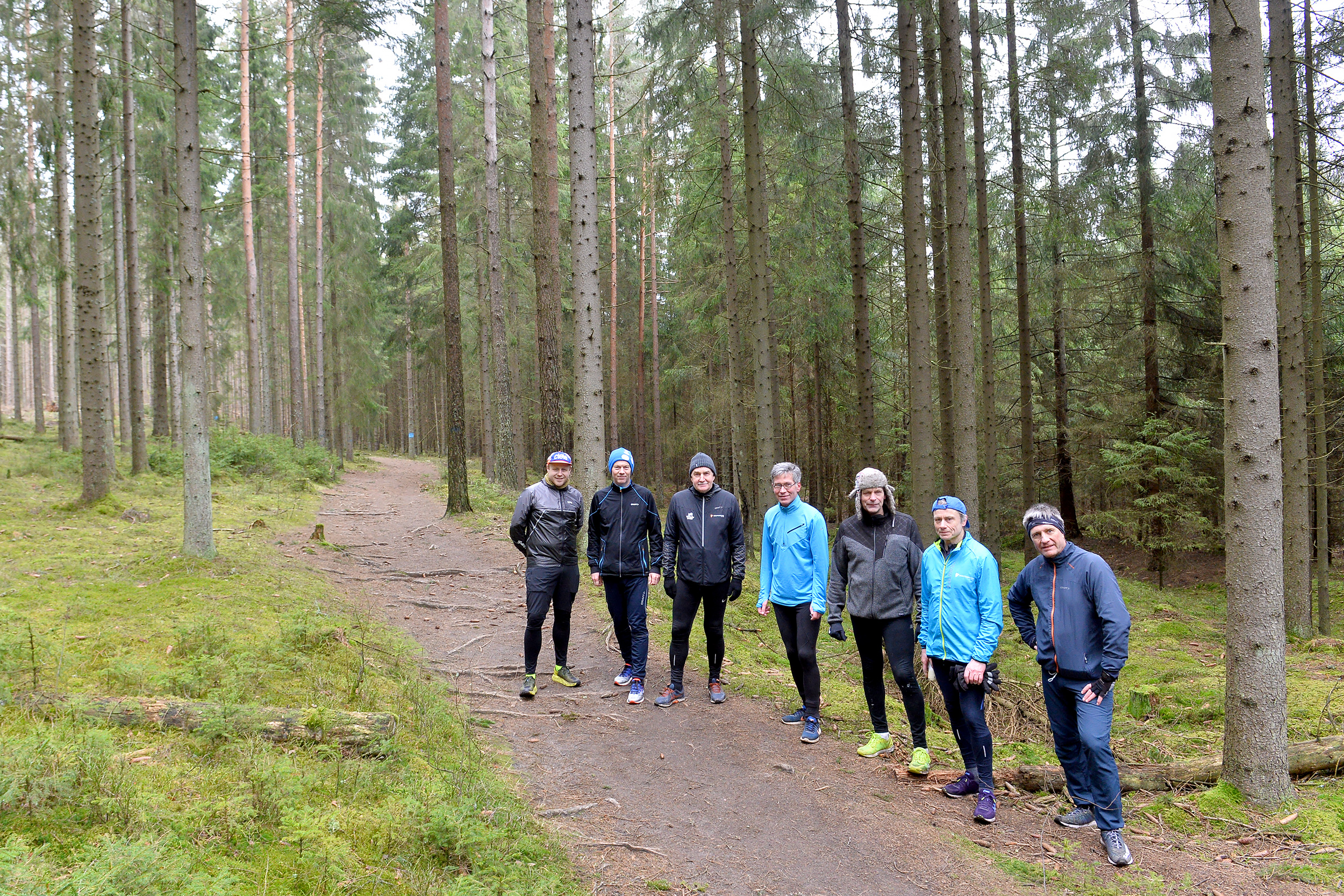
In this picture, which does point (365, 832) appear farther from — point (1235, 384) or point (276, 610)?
point (1235, 384)

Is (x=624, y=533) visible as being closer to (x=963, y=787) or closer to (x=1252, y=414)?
(x=963, y=787)

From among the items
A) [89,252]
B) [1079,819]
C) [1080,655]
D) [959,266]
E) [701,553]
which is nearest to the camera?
[1080,655]

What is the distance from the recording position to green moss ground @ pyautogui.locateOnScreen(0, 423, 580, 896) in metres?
3.11

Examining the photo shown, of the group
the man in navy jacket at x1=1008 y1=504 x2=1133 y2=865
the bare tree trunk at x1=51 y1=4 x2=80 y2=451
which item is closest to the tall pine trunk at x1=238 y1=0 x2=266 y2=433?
the bare tree trunk at x1=51 y1=4 x2=80 y2=451

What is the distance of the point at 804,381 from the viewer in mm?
24891

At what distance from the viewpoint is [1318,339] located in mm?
11844

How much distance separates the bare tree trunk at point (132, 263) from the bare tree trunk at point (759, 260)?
→ 12.1 metres

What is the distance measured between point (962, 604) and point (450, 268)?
12564 mm

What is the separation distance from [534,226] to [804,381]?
46.1 ft

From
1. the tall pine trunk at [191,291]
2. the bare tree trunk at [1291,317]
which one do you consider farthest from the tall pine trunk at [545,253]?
the bare tree trunk at [1291,317]

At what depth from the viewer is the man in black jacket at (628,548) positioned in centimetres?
676

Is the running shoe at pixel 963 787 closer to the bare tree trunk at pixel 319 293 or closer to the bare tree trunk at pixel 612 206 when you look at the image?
the bare tree trunk at pixel 612 206

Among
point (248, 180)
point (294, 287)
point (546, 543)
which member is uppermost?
point (248, 180)

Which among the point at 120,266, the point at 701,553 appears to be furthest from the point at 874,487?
the point at 120,266
